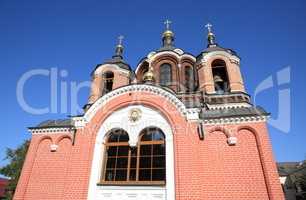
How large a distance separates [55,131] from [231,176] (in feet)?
30.5

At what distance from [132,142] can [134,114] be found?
1.45m

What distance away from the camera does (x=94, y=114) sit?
12211mm

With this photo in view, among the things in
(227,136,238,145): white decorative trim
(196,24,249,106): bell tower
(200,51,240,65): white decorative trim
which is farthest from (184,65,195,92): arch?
(227,136,238,145): white decorative trim

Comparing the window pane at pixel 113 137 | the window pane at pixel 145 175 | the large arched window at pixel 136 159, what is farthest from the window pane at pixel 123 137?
the window pane at pixel 145 175

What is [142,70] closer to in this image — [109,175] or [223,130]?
[109,175]

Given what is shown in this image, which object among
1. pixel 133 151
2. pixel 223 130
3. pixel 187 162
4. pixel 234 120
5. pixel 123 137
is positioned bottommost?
pixel 187 162

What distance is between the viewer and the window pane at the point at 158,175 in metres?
10.4

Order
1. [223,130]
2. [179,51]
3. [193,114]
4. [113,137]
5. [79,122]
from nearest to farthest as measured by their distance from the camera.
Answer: [223,130] → [193,114] → [113,137] → [79,122] → [179,51]

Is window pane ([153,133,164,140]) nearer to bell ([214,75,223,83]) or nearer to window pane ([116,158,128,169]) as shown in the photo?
window pane ([116,158,128,169])

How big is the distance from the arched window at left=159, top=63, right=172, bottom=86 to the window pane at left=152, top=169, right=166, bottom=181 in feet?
31.6

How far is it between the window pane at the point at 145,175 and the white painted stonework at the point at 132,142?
49 centimetres

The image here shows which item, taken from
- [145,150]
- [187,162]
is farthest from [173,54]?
[187,162]

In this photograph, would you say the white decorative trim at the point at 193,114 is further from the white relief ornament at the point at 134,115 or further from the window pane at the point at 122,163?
the window pane at the point at 122,163

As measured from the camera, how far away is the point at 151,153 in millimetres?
11023
